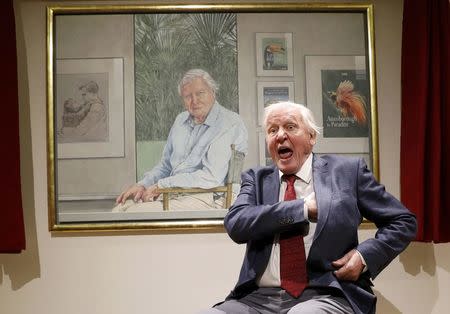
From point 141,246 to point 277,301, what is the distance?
125 cm

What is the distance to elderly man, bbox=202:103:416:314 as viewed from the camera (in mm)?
1767

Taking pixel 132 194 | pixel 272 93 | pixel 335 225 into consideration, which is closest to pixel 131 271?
pixel 132 194

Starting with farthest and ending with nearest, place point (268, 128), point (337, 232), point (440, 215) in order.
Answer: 1. point (440, 215)
2. point (268, 128)
3. point (337, 232)

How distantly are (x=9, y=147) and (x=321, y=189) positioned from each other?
69.0 inches

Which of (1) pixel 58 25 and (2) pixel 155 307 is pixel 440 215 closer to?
(2) pixel 155 307

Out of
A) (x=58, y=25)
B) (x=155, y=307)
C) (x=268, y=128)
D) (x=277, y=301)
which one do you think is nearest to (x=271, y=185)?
(x=268, y=128)

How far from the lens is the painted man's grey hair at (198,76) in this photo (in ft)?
9.61

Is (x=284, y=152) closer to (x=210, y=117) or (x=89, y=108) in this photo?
(x=210, y=117)

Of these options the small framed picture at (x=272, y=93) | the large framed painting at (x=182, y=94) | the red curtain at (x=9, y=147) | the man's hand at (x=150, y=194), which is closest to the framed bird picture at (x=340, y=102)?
the large framed painting at (x=182, y=94)

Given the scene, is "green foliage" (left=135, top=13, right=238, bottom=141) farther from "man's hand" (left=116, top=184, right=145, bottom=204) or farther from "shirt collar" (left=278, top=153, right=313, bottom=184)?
"shirt collar" (left=278, top=153, right=313, bottom=184)

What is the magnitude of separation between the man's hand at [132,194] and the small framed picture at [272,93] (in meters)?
0.76

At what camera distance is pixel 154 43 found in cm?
294

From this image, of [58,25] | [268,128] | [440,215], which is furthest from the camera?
[58,25]

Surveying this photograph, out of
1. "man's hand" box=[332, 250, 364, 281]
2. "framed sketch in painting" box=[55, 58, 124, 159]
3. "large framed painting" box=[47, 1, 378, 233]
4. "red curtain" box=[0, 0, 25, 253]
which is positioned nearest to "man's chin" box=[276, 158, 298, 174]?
"man's hand" box=[332, 250, 364, 281]
